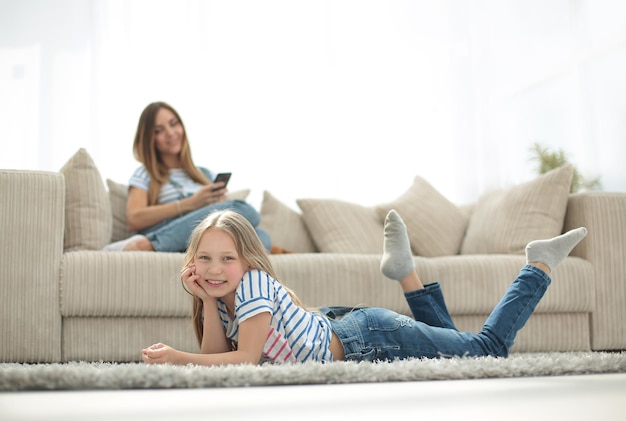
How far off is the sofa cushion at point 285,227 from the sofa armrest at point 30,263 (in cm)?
100

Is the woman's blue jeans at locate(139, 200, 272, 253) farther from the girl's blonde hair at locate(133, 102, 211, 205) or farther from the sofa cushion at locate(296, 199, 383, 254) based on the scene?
the sofa cushion at locate(296, 199, 383, 254)

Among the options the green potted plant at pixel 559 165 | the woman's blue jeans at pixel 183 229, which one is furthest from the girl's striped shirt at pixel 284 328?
the green potted plant at pixel 559 165

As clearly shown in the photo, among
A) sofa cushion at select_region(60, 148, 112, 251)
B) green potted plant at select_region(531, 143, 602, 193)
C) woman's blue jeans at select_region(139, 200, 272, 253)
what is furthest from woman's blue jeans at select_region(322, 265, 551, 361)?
green potted plant at select_region(531, 143, 602, 193)

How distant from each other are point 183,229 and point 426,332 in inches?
49.6

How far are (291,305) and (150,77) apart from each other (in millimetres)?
2533

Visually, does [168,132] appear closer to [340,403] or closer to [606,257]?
[606,257]

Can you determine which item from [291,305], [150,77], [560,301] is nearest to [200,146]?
[150,77]

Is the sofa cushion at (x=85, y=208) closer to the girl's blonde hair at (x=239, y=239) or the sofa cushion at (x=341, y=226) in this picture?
the sofa cushion at (x=341, y=226)

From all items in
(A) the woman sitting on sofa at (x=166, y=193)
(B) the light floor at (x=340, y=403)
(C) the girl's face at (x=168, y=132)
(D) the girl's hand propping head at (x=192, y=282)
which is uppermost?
(C) the girl's face at (x=168, y=132)

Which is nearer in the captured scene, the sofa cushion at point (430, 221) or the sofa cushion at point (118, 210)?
the sofa cushion at point (118, 210)

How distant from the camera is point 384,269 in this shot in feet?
6.41

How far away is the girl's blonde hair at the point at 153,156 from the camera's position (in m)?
3.01

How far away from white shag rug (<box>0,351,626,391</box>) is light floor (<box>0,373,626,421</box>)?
0.03 m

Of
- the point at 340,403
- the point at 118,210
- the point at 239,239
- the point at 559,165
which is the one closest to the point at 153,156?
the point at 118,210
